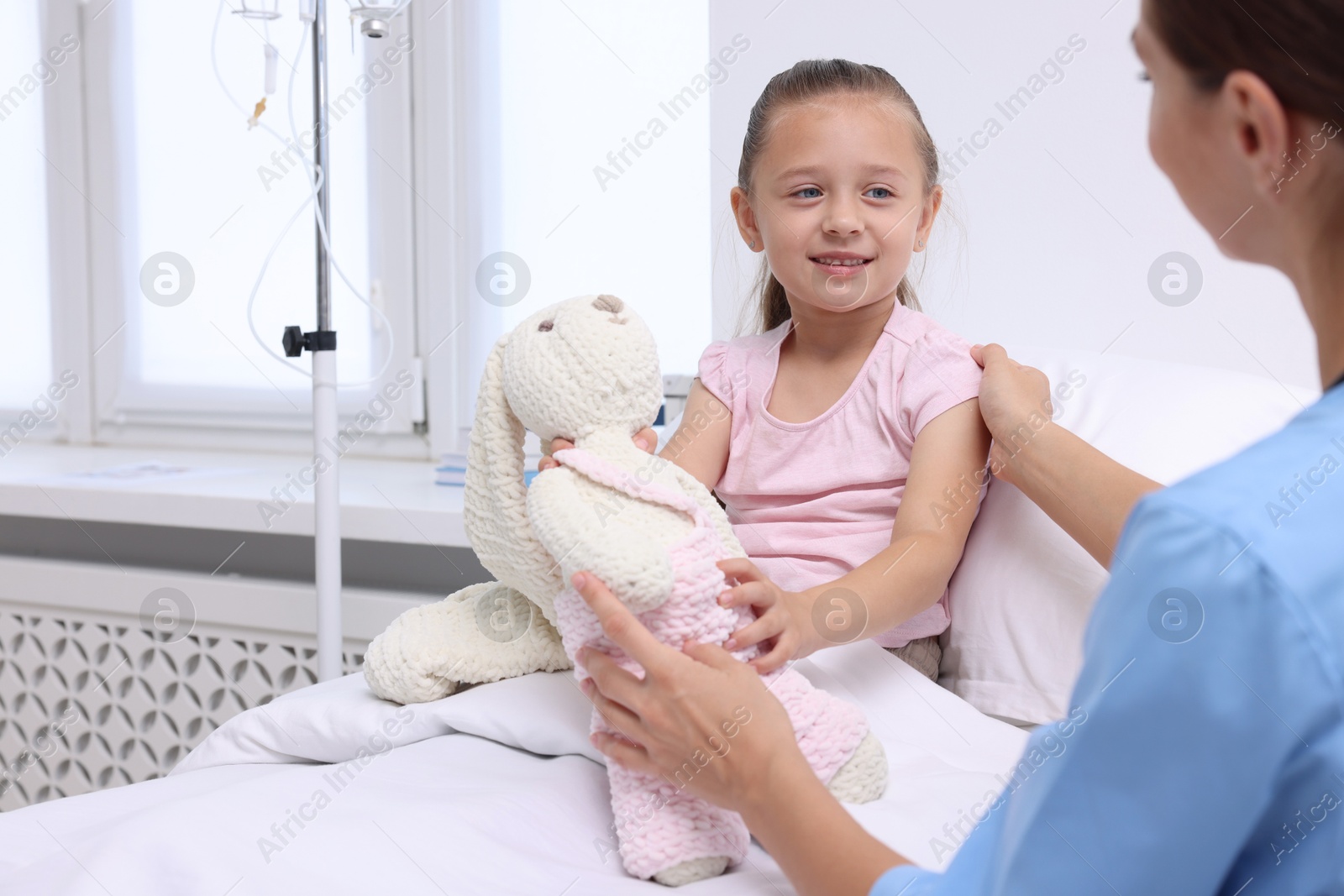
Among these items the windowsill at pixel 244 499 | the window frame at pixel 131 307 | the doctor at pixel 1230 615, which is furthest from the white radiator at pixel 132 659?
the doctor at pixel 1230 615

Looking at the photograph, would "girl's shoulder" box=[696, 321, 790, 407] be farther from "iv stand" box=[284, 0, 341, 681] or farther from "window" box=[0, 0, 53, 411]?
"window" box=[0, 0, 53, 411]

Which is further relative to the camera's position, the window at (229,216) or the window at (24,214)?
the window at (24,214)

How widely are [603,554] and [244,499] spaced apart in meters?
1.15

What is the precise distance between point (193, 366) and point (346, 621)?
93cm

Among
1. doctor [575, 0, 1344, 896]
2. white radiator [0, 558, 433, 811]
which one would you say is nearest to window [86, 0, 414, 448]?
white radiator [0, 558, 433, 811]

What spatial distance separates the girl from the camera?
3.30ft

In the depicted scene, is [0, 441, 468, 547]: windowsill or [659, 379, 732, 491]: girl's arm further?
[0, 441, 468, 547]: windowsill

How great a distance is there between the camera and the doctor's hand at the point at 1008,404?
98 centimetres

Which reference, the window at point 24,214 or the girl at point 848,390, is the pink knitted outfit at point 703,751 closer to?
the girl at point 848,390

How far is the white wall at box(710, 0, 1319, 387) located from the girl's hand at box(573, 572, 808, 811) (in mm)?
976

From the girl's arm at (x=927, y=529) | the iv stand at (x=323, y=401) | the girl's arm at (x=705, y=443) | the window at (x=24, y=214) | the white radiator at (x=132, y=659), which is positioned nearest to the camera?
the girl's arm at (x=927, y=529)

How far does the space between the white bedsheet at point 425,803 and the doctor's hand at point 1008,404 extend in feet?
0.73

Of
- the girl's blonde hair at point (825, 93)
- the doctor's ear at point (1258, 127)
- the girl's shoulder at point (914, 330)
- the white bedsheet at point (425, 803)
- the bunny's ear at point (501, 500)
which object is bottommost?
the white bedsheet at point (425, 803)

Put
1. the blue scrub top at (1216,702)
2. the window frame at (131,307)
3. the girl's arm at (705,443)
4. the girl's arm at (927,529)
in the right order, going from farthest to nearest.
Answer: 1. the window frame at (131,307)
2. the girl's arm at (705,443)
3. the girl's arm at (927,529)
4. the blue scrub top at (1216,702)
